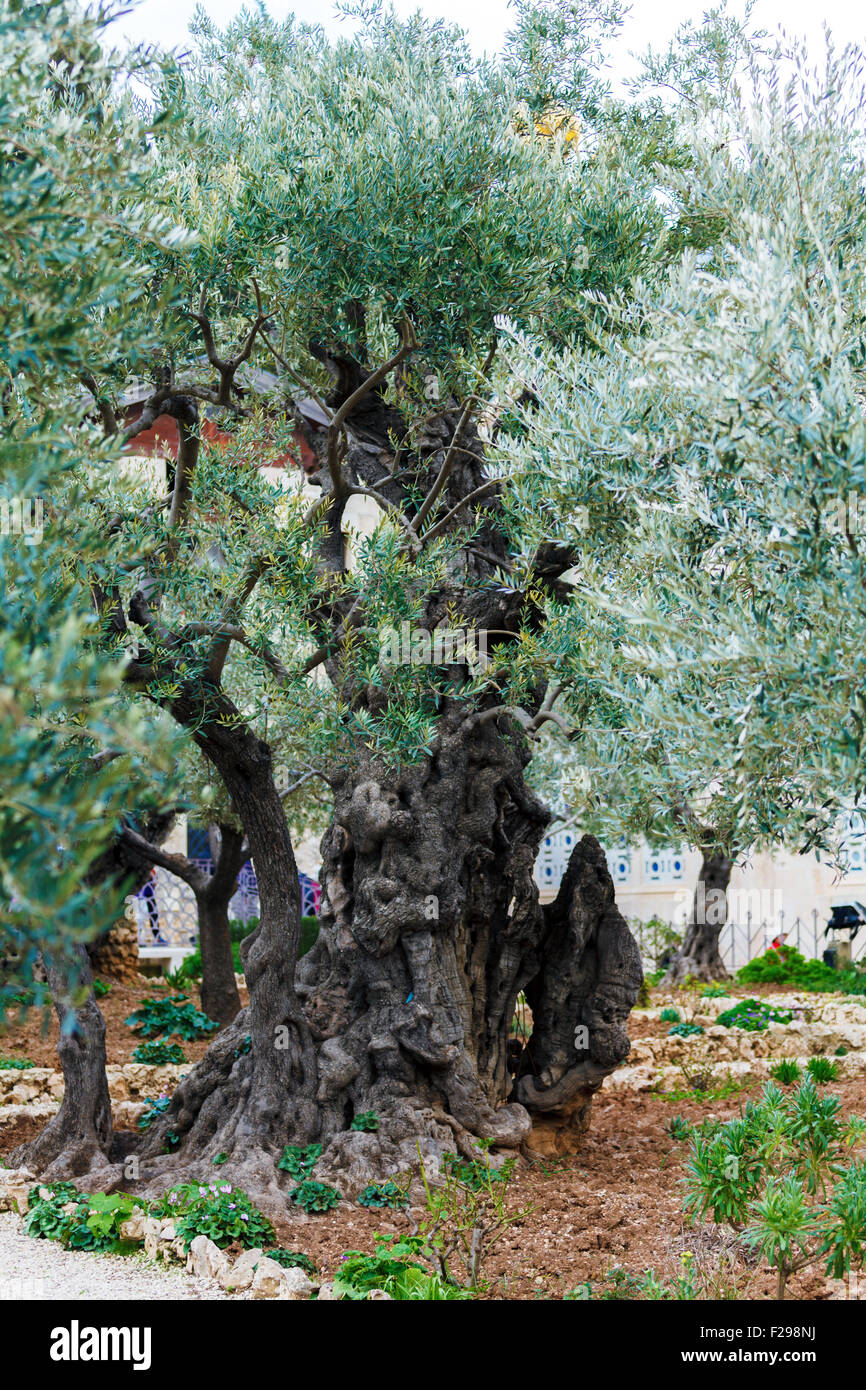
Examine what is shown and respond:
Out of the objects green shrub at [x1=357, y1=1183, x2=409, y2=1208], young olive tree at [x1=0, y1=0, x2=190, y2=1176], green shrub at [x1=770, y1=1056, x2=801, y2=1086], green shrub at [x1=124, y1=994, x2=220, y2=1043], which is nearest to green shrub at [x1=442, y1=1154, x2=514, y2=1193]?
green shrub at [x1=357, y1=1183, x2=409, y2=1208]

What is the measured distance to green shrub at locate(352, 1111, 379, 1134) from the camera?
846cm

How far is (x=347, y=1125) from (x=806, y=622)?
598 centimetres

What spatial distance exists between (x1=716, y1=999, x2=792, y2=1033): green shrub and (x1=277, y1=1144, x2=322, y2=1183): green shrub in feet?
26.1

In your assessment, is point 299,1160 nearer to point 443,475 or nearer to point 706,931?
point 443,475

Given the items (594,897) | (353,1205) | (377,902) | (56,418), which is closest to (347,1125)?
(353,1205)

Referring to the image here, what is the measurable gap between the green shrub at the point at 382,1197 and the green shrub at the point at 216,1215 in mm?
737

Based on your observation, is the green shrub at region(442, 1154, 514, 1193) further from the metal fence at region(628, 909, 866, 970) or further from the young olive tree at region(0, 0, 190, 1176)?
the metal fence at region(628, 909, 866, 970)

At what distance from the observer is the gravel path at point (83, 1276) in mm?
6441

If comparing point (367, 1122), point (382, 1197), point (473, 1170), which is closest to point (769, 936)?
point (473, 1170)

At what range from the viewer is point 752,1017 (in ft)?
49.2

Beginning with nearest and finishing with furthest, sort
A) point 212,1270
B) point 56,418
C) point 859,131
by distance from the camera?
point 56,418, point 859,131, point 212,1270

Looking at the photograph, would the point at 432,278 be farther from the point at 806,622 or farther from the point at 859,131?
the point at 806,622

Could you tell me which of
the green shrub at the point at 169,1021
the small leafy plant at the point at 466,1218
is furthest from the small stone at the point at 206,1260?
the green shrub at the point at 169,1021

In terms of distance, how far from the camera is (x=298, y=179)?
7.05 metres
